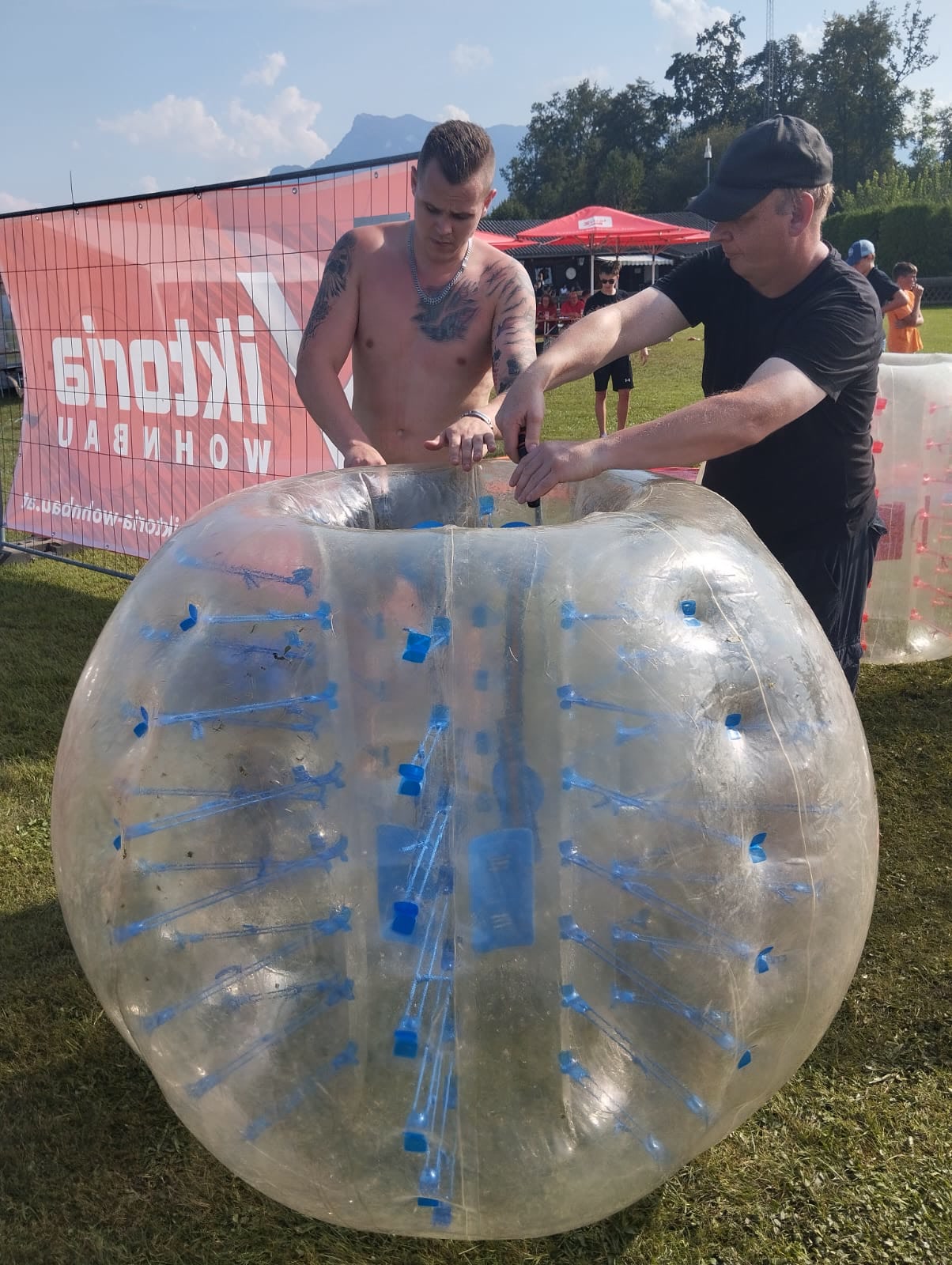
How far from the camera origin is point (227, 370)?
5.99 m

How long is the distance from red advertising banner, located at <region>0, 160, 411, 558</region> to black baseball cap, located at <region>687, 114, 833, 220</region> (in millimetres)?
2874

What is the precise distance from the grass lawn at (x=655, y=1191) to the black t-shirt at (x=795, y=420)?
1347 mm

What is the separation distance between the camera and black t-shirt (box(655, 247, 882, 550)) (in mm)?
2568

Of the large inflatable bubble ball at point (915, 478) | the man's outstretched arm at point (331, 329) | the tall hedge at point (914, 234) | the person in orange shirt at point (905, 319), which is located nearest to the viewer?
the man's outstretched arm at point (331, 329)

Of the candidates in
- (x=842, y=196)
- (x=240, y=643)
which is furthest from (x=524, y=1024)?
(x=842, y=196)

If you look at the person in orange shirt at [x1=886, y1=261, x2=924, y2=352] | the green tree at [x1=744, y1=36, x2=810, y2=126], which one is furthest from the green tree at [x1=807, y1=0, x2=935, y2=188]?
the person in orange shirt at [x1=886, y1=261, x2=924, y2=352]

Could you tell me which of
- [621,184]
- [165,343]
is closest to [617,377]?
[165,343]

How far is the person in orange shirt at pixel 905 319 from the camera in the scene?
1183 cm

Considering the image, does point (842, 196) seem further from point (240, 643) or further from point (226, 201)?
point (240, 643)

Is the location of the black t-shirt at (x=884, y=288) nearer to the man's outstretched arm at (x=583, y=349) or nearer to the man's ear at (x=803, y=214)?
the man's outstretched arm at (x=583, y=349)

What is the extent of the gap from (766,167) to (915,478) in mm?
3185

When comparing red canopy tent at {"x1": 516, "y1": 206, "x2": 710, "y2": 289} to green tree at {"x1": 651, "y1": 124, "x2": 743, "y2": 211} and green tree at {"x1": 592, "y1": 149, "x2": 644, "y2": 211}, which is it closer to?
green tree at {"x1": 651, "y1": 124, "x2": 743, "y2": 211}

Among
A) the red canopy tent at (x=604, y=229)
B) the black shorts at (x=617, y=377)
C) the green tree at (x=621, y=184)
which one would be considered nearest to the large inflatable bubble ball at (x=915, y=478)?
the black shorts at (x=617, y=377)

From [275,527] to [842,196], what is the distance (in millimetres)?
64768
